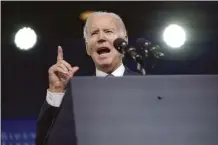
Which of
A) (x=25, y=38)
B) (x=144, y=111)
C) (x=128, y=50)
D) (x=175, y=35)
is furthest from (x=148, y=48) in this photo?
(x=25, y=38)

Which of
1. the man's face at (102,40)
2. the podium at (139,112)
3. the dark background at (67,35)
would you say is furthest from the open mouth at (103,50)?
the dark background at (67,35)

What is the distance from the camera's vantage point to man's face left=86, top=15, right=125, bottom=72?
113cm

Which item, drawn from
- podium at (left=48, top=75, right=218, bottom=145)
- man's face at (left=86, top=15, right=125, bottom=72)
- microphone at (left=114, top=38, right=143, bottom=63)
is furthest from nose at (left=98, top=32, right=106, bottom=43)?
podium at (left=48, top=75, right=218, bottom=145)

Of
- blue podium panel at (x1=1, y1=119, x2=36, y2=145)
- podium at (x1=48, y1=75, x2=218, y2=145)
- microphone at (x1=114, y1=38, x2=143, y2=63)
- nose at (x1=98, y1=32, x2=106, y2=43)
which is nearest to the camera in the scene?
podium at (x1=48, y1=75, x2=218, y2=145)

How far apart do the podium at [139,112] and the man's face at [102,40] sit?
0.50m

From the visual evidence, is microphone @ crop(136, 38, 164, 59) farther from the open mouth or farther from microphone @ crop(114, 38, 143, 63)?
the open mouth

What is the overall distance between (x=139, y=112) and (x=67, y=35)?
4.74 ft

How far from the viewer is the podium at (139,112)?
1.98 ft

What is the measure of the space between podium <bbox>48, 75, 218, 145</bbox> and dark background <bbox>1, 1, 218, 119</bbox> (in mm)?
1325

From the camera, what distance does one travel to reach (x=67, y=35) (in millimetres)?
2025

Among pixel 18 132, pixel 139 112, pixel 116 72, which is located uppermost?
pixel 139 112

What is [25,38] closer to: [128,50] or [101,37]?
[101,37]

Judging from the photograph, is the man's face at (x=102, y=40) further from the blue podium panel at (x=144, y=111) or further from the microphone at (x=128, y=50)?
the blue podium panel at (x=144, y=111)

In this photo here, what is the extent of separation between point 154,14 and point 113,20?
0.83 metres
